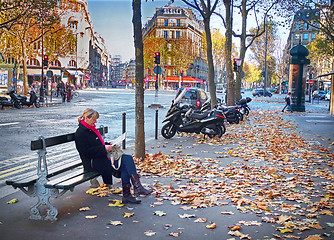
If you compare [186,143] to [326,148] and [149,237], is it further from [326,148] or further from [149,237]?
[149,237]

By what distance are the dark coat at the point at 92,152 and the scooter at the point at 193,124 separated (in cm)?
706

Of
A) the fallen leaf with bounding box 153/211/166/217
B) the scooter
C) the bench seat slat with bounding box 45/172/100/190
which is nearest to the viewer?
the bench seat slat with bounding box 45/172/100/190

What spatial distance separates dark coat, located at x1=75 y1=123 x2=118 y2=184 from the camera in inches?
231

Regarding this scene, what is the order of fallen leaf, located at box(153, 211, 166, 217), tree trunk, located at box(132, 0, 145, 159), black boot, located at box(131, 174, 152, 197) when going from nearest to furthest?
fallen leaf, located at box(153, 211, 166, 217)
black boot, located at box(131, 174, 152, 197)
tree trunk, located at box(132, 0, 145, 159)

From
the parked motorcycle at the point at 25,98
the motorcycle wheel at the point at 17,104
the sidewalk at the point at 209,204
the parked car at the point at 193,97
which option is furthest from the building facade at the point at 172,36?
the sidewalk at the point at 209,204

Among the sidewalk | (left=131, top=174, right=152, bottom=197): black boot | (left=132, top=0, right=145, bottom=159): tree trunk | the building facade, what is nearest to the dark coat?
(left=131, top=174, right=152, bottom=197): black boot

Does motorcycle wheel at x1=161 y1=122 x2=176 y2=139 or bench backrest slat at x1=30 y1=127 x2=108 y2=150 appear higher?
bench backrest slat at x1=30 y1=127 x2=108 y2=150

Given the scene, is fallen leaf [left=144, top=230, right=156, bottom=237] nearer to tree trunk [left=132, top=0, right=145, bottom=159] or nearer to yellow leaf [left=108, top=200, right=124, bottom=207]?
yellow leaf [left=108, top=200, right=124, bottom=207]

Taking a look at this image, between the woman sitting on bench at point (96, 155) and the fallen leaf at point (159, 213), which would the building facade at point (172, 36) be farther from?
the fallen leaf at point (159, 213)

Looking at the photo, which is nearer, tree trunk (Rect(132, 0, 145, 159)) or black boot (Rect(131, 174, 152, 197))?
black boot (Rect(131, 174, 152, 197))

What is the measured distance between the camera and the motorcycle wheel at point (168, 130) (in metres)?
13.1

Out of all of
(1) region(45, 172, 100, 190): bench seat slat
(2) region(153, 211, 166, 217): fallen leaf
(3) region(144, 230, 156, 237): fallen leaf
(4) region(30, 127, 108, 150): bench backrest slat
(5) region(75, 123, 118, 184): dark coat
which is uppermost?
(4) region(30, 127, 108, 150): bench backrest slat

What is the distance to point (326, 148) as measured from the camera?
11.6 m

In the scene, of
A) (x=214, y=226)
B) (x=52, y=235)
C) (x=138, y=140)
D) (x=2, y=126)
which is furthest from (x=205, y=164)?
(x=2, y=126)
